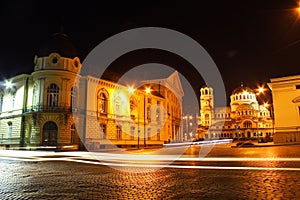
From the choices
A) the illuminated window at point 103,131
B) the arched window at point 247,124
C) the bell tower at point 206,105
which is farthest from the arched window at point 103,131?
the bell tower at point 206,105

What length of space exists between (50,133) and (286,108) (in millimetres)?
31896

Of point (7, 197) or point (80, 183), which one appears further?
point (80, 183)

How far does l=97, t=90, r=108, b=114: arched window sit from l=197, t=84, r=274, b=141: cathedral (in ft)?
241

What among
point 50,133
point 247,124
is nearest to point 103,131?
point 50,133

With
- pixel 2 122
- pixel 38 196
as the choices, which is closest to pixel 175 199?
pixel 38 196

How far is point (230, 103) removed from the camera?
12756 cm

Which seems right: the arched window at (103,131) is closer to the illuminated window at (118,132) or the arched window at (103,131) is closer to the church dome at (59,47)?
the illuminated window at (118,132)

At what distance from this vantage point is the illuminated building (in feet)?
119

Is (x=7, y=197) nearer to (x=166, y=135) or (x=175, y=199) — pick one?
(x=175, y=199)

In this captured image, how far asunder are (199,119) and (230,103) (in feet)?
55.1

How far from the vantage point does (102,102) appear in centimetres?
4234

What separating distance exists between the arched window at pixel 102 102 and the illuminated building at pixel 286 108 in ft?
80.8

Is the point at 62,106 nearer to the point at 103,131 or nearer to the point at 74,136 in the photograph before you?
the point at 74,136

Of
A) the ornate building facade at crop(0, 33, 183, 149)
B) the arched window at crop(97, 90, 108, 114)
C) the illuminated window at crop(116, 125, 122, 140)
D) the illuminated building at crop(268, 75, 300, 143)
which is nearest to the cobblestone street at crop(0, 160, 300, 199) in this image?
the ornate building facade at crop(0, 33, 183, 149)
